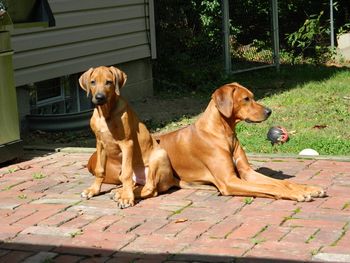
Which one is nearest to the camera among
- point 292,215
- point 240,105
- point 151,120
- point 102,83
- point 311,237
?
point 311,237

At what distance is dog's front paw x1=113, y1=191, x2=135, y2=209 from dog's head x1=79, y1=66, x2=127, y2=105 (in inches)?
31.0

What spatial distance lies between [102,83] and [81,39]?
5.56 meters

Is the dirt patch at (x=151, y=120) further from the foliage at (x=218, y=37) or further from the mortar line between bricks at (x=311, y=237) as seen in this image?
the mortar line between bricks at (x=311, y=237)

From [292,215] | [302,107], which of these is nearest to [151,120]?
[302,107]

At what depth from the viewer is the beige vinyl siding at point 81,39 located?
1037 centimetres

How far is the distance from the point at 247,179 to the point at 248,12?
10052 millimetres

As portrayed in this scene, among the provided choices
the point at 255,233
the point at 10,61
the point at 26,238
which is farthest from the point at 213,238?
the point at 10,61

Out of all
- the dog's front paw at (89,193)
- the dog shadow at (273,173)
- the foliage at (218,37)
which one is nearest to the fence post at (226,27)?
the foliage at (218,37)

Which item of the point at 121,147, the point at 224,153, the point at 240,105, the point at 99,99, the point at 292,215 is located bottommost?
the point at 292,215

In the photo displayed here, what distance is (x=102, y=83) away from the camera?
6.20 m

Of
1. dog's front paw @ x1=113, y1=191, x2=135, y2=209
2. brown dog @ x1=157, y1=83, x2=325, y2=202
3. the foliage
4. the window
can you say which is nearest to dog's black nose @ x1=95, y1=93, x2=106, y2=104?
dog's front paw @ x1=113, y1=191, x2=135, y2=209

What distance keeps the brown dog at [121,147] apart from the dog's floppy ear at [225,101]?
2.12 ft

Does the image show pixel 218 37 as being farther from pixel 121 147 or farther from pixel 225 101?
pixel 121 147

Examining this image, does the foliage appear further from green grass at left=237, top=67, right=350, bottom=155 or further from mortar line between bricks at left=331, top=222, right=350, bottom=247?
mortar line between bricks at left=331, top=222, right=350, bottom=247
